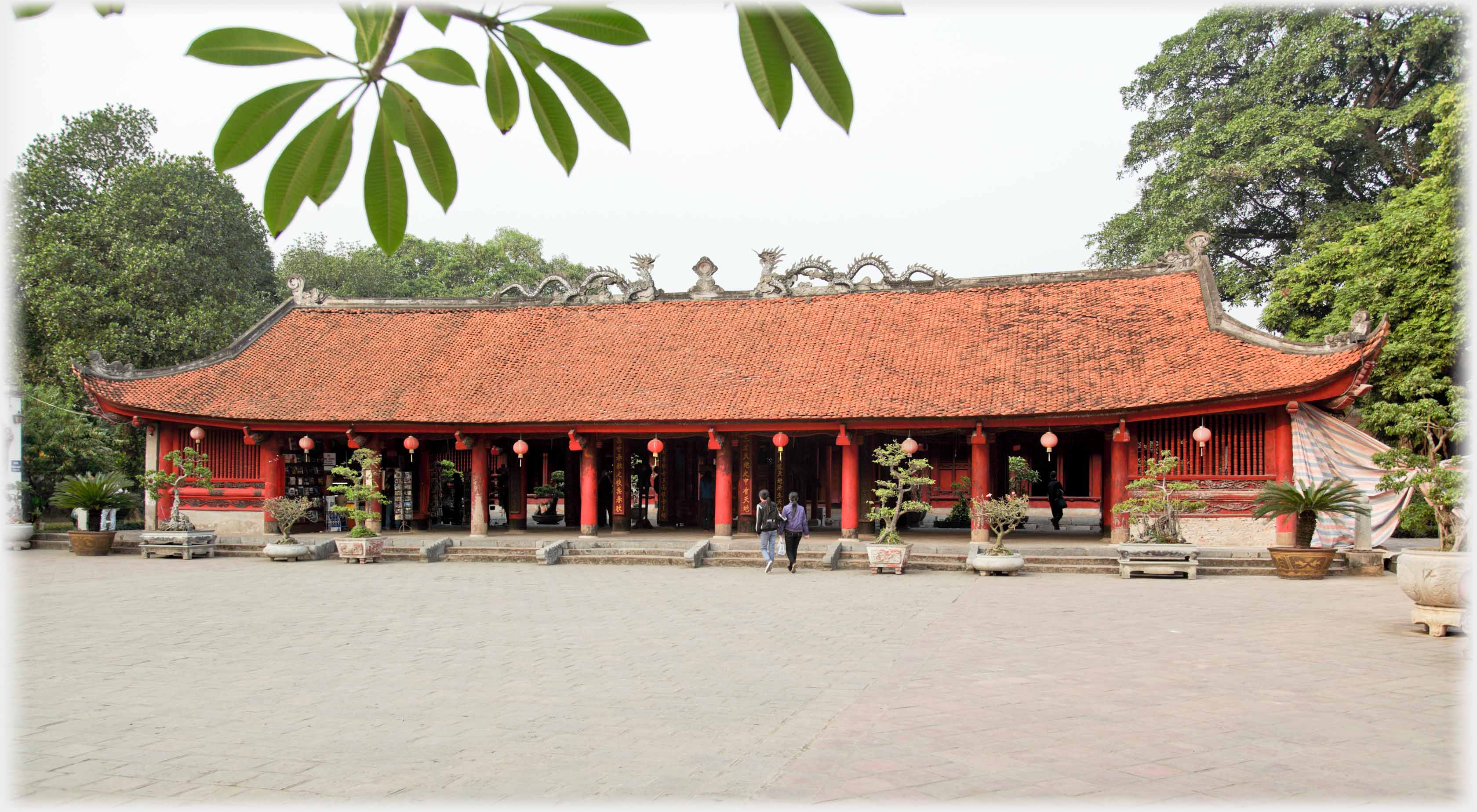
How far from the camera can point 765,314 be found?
21.5 meters

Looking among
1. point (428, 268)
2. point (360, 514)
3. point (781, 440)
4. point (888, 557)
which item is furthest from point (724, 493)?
point (428, 268)

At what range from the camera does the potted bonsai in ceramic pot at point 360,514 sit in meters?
16.8

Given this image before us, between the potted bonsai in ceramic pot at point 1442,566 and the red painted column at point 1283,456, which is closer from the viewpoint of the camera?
the potted bonsai in ceramic pot at point 1442,566

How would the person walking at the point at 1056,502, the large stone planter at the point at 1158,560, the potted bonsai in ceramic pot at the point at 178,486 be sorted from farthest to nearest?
the person walking at the point at 1056,502 < the potted bonsai in ceramic pot at the point at 178,486 < the large stone planter at the point at 1158,560

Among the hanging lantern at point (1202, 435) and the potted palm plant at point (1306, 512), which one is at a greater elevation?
the hanging lantern at point (1202, 435)

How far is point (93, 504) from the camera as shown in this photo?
62.6ft

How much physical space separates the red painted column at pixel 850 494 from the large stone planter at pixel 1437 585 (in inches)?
391

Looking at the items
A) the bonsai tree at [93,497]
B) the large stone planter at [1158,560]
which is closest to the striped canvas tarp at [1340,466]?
the large stone planter at [1158,560]

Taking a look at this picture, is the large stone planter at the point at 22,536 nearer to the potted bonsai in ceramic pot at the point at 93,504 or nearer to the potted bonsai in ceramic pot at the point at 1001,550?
the potted bonsai in ceramic pot at the point at 93,504

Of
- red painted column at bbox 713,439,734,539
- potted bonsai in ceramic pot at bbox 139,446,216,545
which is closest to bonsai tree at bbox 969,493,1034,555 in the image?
red painted column at bbox 713,439,734,539

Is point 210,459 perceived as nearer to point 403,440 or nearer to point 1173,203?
point 403,440

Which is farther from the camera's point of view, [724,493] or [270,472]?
[270,472]

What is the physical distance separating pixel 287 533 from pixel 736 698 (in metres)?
13.2

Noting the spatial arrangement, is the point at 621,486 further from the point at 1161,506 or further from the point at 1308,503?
the point at 1308,503
